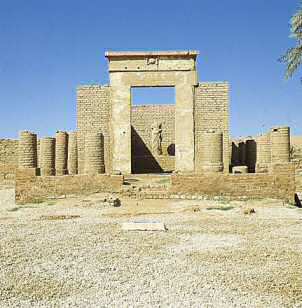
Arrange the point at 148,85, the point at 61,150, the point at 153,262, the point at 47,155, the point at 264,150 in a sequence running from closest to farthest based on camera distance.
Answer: the point at 153,262 → the point at 264,150 → the point at 47,155 → the point at 148,85 → the point at 61,150

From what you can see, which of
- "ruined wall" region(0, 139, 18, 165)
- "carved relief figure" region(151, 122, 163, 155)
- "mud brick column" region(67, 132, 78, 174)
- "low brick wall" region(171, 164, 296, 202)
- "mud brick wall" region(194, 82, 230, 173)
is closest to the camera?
"low brick wall" region(171, 164, 296, 202)

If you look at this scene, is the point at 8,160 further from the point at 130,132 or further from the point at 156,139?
the point at 130,132

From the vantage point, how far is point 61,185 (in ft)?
48.4

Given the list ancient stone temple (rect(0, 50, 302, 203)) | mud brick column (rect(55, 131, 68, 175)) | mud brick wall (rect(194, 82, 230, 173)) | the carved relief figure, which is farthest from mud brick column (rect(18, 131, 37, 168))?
the carved relief figure

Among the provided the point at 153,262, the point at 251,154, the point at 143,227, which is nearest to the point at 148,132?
the point at 251,154

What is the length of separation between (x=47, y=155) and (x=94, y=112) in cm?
302

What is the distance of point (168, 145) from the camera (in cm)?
2723

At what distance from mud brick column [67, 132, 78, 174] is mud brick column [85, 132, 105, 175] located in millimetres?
3614


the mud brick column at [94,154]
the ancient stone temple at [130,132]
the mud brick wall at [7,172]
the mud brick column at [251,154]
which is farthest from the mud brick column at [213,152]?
the mud brick wall at [7,172]

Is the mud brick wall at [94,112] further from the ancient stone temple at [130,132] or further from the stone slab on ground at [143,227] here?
the stone slab on ground at [143,227]

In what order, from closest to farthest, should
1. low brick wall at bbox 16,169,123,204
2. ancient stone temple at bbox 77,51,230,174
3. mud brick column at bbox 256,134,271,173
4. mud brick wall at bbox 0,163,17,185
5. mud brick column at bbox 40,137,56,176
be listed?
1. low brick wall at bbox 16,169,123,204
2. mud brick column at bbox 256,134,271,173
3. mud brick column at bbox 40,137,56,176
4. ancient stone temple at bbox 77,51,230,174
5. mud brick wall at bbox 0,163,17,185

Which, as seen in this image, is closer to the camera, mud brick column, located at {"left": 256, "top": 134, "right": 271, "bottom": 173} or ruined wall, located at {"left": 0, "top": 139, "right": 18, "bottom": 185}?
mud brick column, located at {"left": 256, "top": 134, "right": 271, "bottom": 173}

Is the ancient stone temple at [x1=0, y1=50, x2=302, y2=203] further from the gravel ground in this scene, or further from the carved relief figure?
the gravel ground

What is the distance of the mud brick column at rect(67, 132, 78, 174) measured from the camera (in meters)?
20.3
